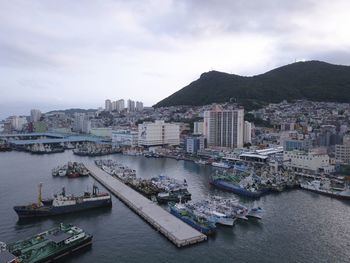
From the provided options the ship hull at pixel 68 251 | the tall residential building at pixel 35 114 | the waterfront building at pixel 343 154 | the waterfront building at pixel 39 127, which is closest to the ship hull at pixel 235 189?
the ship hull at pixel 68 251

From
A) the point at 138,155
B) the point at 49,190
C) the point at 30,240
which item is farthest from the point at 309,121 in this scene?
the point at 30,240

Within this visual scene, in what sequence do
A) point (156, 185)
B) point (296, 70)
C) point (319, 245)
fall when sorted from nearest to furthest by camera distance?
point (319, 245) → point (156, 185) → point (296, 70)

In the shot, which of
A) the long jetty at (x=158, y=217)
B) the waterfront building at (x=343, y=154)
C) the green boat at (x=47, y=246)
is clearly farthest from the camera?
the waterfront building at (x=343, y=154)

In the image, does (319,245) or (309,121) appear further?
(309,121)

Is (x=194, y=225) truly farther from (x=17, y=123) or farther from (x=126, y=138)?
(x=17, y=123)

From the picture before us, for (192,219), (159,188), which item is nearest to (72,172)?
(159,188)

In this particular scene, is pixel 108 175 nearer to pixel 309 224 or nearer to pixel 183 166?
pixel 183 166

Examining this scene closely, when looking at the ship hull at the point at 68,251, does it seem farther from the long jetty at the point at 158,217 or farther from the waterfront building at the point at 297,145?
the waterfront building at the point at 297,145
